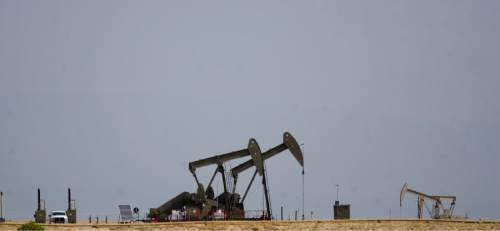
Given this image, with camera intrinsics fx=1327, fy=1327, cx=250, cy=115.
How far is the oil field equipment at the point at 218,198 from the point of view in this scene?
91.4m

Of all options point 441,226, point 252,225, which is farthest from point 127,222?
point 441,226

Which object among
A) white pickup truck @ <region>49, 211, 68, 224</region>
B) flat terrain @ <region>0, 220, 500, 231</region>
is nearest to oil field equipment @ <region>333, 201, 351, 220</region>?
flat terrain @ <region>0, 220, 500, 231</region>

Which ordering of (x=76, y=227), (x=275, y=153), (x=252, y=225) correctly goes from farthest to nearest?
(x=275, y=153) → (x=252, y=225) → (x=76, y=227)

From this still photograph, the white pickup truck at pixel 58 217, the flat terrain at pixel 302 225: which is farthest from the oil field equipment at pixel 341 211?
the white pickup truck at pixel 58 217

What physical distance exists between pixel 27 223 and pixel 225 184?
1562 centimetres

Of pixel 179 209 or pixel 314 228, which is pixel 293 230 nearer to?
pixel 314 228

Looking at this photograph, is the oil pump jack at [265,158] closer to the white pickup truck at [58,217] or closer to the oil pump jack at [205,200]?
the oil pump jack at [205,200]

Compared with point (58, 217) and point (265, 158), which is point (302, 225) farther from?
point (58, 217)

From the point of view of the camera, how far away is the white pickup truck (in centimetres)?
9044

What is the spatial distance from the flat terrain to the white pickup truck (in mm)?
6821

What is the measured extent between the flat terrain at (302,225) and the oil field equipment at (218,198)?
10.0 feet

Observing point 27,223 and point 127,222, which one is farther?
point 127,222

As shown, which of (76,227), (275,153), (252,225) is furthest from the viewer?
(275,153)

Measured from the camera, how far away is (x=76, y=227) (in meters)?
82.8
